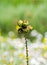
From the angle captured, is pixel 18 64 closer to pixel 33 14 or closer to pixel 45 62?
pixel 45 62

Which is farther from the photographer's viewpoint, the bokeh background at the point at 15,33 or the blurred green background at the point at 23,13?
the blurred green background at the point at 23,13

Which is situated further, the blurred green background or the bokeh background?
the blurred green background

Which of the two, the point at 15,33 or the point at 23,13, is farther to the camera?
the point at 23,13

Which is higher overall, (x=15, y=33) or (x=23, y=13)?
(x=23, y=13)

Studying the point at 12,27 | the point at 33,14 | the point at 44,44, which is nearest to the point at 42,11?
the point at 33,14
